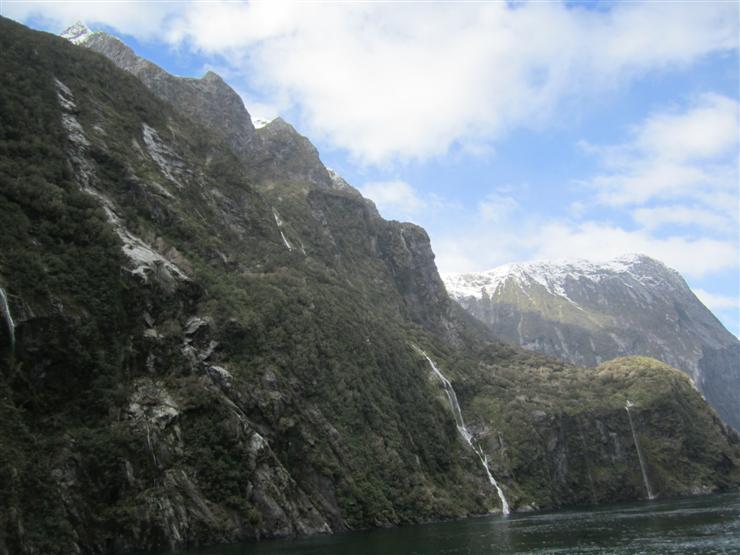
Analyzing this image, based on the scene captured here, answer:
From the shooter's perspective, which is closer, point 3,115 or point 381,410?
point 3,115

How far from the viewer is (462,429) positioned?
536 feet

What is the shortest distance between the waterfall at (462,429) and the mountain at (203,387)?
1.13 meters

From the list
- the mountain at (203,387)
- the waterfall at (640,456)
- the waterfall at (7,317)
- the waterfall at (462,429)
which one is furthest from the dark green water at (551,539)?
the waterfall at (640,456)

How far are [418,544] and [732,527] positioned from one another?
33164 millimetres

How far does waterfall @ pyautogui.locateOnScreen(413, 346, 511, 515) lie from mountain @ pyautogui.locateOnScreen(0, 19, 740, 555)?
3.70ft

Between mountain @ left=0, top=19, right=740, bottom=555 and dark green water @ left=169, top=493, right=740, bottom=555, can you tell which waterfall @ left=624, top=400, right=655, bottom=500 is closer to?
mountain @ left=0, top=19, right=740, bottom=555

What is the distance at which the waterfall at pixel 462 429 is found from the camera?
14662cm

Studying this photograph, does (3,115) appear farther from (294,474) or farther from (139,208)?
(294,474)

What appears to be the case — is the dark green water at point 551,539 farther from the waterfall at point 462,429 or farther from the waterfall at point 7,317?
the waterfall at point 462,429

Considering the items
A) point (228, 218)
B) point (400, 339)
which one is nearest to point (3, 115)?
point (228, 218)

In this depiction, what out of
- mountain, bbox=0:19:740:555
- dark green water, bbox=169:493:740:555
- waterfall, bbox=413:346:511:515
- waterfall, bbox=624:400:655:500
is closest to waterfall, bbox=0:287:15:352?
mountain, bbox=0:19:740:555

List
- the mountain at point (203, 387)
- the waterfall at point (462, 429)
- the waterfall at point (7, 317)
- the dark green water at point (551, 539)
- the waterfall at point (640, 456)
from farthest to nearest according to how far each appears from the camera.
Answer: the waterfall at point (640, 456), the waterfall at point (462, 429), the mountain at point (203, 387), the waterfall at point (7, 317), the dark green water at point (551, 539)

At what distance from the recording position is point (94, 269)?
275 ft

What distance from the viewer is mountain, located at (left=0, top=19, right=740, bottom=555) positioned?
223ft
